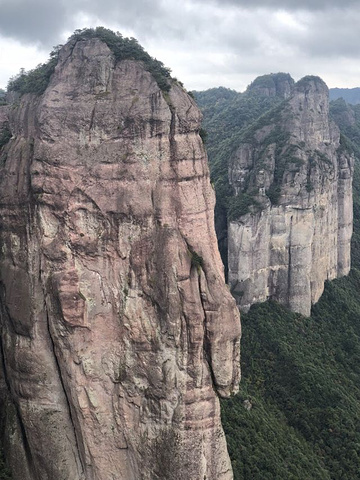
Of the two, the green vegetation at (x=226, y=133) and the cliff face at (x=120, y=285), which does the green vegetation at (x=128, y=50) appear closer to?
the cliff face at (x=120, y=285)

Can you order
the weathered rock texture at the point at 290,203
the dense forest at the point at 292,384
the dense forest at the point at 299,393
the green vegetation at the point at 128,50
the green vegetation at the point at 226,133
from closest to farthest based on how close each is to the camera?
the green vegetation at the point at 128,50 → the dense forest at the point at 292,384 → the dense forest at the point at 299,393 → the weathered rock texture at the point at 290,203 → the green vegetation at the point at 226,133

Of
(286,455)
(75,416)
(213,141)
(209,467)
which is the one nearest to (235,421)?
(286,455)

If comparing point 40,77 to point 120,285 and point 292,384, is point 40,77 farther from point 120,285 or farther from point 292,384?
point 292,384

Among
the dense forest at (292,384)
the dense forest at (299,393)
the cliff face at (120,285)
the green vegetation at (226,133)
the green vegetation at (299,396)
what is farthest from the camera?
the green vegetation at (226,133)

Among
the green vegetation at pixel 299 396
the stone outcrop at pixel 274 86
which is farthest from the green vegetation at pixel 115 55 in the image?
the stone outcrop at pixel 274 86

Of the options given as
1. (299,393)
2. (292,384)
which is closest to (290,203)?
(292,384)

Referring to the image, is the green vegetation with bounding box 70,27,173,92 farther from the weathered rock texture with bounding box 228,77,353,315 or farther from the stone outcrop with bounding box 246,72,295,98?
the stone outcrop with bounding box 246,72,295,98
